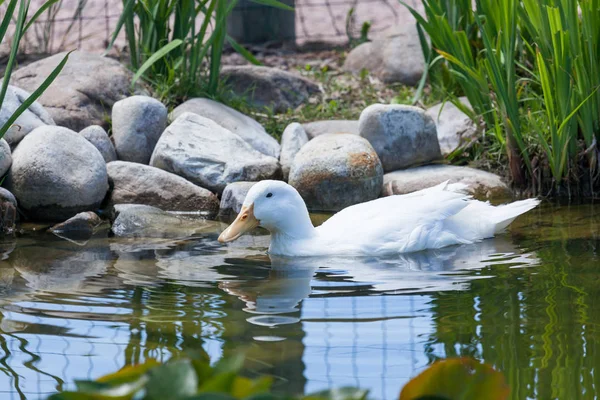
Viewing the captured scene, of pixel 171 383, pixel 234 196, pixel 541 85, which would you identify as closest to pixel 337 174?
pixel 234 196

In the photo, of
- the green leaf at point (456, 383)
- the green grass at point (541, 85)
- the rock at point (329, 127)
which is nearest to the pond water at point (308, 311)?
the green grass at point (541, 85)

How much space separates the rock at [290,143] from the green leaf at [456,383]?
521 cm

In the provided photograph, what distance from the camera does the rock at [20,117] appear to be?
6055 mm

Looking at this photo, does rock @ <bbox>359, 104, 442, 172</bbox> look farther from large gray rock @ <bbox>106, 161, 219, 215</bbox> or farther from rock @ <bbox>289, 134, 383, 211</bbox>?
large gray rock @ <bbox>106, 161, 219, 215</bbox>

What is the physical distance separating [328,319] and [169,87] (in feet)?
13.4

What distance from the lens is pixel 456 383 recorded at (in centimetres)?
125

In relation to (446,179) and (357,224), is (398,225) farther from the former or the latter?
(446,179)

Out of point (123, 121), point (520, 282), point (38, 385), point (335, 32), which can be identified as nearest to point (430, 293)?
point (520, 282)

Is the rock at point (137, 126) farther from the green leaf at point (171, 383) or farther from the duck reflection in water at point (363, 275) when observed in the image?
the green leaf at point (171, 383)

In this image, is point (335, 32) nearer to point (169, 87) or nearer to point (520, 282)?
point (169, 87)

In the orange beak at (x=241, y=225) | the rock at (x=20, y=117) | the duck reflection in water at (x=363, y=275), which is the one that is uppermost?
the rock at (x=20, y=117)

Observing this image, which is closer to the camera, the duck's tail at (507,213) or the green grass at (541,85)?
the duck's tail at (507,213)

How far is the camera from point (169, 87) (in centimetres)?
712

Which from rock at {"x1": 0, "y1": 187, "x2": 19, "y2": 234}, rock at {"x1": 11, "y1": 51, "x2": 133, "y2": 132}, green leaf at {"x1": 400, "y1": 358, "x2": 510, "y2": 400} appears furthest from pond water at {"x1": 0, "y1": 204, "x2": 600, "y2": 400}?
rock at {"x1": 11, "y1": 51, "x2": 133, "y2": 132}
